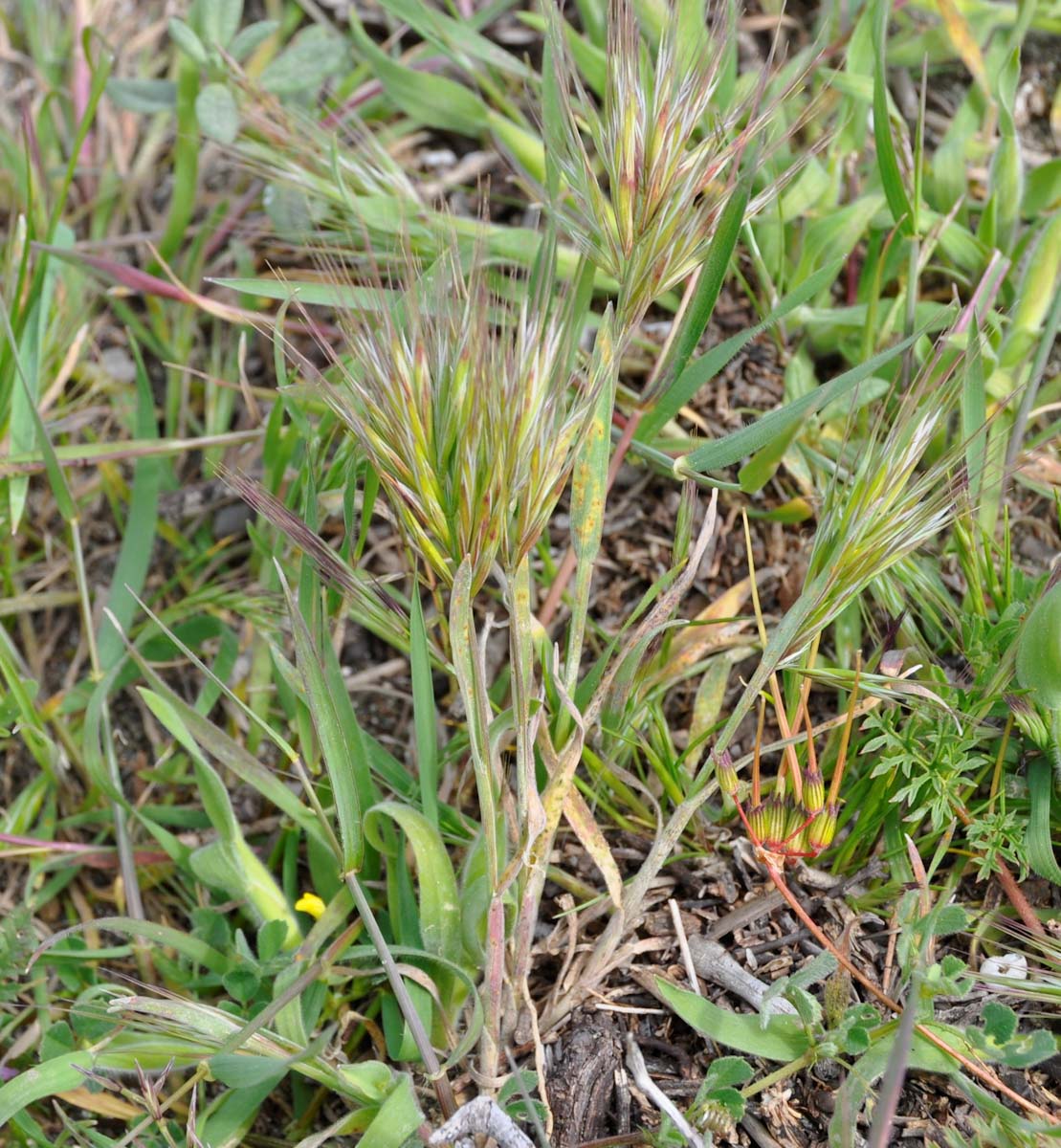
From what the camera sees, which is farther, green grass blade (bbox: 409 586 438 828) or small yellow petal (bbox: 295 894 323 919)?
small yellow petal (bbox: 295 894 323 919)

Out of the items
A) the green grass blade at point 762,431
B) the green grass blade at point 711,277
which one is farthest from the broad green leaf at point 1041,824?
the green grass blade at point 711,277

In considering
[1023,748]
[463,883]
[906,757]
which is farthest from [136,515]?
[1023,748]

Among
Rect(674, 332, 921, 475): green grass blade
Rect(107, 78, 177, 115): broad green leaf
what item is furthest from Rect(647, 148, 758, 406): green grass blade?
Rect(107, 78, 177, 115): broad green leaf

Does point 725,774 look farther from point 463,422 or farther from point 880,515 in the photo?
point 463,422

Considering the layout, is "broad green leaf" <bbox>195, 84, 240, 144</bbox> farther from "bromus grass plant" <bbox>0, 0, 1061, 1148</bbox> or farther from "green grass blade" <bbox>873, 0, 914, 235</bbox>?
"green grass blade" <bbox>873, 0, 914, 235</bbox>

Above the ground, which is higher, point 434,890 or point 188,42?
point 188,42

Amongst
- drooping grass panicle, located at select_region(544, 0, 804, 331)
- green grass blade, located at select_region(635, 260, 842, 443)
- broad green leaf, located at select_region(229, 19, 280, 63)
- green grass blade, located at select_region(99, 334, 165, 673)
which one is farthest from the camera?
broad green leaf, located at select_region(229, 19, 280, 63)

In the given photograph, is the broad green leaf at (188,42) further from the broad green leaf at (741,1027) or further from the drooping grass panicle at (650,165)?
the broad green leaf at (741,1027)

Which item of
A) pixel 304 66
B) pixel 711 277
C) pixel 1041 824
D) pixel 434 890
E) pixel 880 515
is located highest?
pixel 304 66

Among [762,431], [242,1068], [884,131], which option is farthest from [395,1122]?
[884,131]
